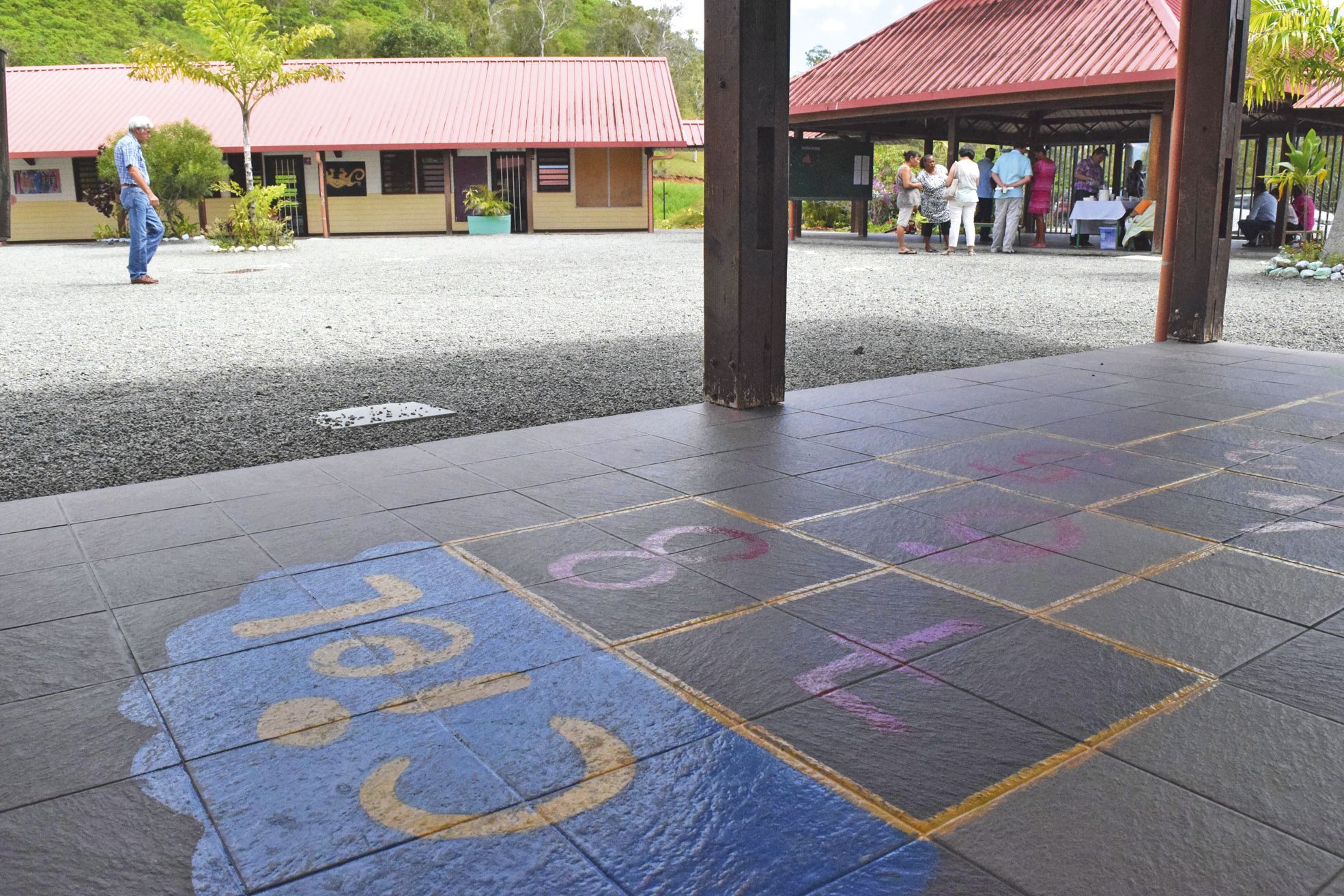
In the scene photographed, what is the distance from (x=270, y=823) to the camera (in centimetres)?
180

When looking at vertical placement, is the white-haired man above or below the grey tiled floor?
above

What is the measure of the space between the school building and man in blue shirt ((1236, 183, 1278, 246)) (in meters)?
12.9

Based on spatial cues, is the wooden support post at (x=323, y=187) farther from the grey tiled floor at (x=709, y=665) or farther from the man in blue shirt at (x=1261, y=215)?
the grey tiled floor at (x=709, y=665)

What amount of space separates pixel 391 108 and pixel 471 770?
27.8 meters

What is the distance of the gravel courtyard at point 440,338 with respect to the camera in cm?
504

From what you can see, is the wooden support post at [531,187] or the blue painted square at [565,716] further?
the wooden support post at [531,187]

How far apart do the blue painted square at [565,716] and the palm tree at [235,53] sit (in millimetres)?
22430

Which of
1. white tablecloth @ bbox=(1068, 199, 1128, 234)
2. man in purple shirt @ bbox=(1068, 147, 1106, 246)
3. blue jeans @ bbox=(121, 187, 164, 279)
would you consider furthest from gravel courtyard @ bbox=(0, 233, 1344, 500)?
man in purple shirt @ bbox=(1068, 147, 1106, 246)

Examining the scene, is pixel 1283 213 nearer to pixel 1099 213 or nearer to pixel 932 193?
pixel 1099 213

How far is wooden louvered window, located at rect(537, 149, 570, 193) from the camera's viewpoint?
27.9m

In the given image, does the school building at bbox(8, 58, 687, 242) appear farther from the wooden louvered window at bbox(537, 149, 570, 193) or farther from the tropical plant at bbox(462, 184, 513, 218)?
the tropical plant at bbox(462, 184, 513, 218)

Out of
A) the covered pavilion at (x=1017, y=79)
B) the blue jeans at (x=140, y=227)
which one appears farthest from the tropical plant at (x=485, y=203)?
the blue jeans at (x=140, y=227)

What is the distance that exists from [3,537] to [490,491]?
1531 millimetres

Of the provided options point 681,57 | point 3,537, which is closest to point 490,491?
point 3,537
